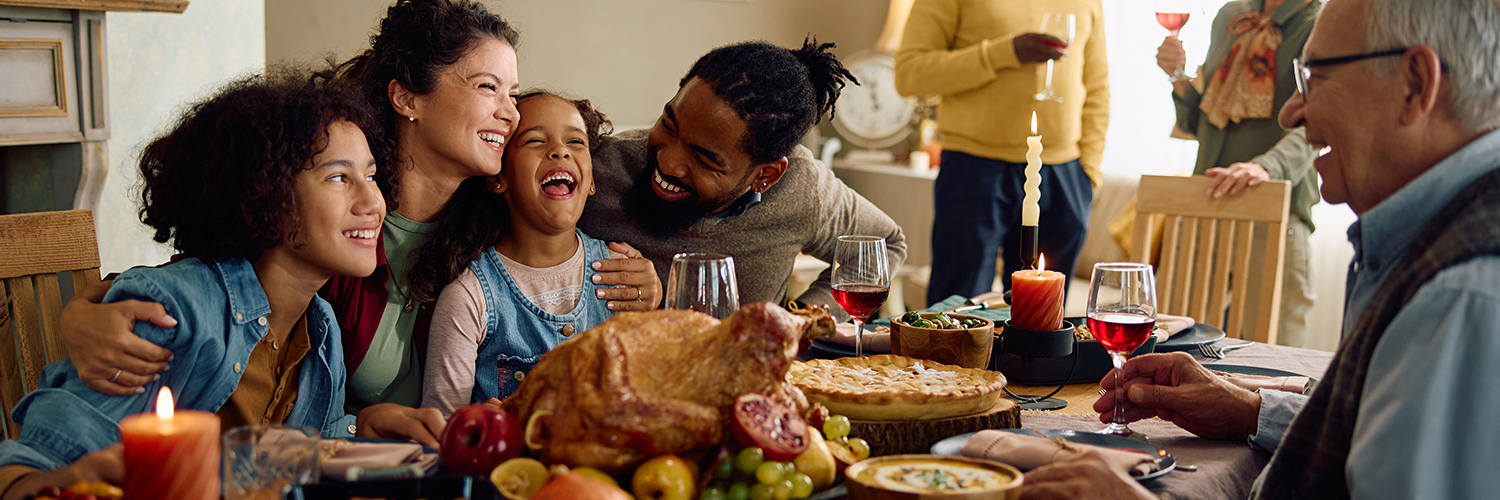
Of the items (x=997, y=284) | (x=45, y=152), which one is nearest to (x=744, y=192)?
(x=45, y=152)

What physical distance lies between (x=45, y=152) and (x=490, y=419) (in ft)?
8.19

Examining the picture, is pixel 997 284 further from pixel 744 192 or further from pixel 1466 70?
pixel 1466 70

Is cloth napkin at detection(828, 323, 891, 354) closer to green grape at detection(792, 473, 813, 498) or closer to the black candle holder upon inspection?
the black candle holder

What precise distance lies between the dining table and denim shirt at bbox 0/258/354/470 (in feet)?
Answer: 2.80

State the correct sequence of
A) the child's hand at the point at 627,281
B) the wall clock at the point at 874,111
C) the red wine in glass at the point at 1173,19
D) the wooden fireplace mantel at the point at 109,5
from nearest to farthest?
the child's hand at the point at 627,281, the wooden fireplace mantel at the point at 109,5, the red wine in glass at the point at 1173,19, the wall clock at the point at 874,111

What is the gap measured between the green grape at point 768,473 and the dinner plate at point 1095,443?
0.30 m

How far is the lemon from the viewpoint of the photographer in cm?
95

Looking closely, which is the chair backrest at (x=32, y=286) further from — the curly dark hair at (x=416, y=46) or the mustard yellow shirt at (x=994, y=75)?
the mustard yellow shirt at (x=994, y=75)

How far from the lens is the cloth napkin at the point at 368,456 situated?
3.28 feet

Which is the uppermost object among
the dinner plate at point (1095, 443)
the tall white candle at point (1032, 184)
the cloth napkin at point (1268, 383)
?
the tall white candle at point (1032, 184)

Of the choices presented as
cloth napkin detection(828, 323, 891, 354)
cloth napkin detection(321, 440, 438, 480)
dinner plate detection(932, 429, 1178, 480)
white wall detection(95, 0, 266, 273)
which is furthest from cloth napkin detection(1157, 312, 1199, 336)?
white wall detection(95, 0, 266, 273)

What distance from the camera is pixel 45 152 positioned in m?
2.75

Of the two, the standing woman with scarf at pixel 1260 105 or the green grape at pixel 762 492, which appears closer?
the green grape at pixel 762 492

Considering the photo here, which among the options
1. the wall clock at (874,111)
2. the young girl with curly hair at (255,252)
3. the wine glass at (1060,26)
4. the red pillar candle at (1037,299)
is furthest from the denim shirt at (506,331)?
the wall clock at (874,111)
